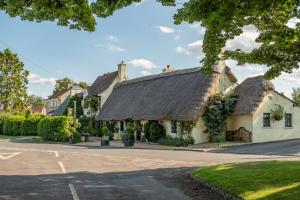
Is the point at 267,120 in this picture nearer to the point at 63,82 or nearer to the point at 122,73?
the point at 122,73

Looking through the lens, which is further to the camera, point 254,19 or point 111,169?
point 111,169

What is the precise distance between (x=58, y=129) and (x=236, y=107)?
19.6 metres

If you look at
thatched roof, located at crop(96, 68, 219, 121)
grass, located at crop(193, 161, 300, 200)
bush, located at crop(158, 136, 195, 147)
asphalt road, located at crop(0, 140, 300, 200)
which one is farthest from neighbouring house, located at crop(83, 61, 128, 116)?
grass, located at crop(193, 161, 300, 200)

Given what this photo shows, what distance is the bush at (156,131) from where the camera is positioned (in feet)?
127

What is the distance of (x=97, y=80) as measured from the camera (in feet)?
205

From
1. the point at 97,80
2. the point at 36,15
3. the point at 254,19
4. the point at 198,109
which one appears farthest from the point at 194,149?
the point at 97,80

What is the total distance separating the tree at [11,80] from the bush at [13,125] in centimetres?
1685

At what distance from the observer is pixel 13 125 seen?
61.2m

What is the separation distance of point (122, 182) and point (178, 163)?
6.61 m

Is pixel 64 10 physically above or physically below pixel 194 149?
above

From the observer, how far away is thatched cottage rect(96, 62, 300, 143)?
35.6 meters

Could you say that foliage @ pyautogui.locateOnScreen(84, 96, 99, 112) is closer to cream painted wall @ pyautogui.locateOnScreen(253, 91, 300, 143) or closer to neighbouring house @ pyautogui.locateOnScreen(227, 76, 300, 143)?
neighbouring house @ pyautogui.locateOnScreen(227, 76, 300, 143)

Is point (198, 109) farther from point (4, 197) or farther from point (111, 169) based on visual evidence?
point (4, 197)


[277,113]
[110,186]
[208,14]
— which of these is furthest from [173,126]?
[208,14]
